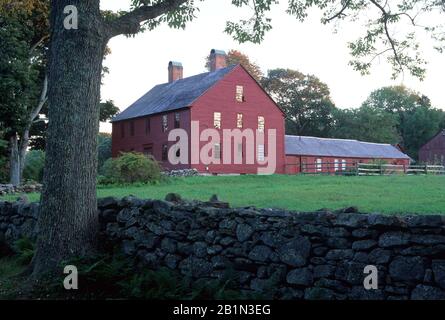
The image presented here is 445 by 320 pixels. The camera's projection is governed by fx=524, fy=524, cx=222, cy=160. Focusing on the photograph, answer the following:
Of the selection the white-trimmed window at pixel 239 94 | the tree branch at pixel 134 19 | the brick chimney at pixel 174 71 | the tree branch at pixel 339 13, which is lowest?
the tree branch at pixel 134 19

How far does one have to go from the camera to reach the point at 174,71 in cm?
4884

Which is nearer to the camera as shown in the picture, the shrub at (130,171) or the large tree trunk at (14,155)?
the shrub at (130,171)

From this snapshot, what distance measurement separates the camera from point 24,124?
2808cm

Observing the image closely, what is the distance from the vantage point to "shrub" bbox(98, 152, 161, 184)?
24969 millimetres

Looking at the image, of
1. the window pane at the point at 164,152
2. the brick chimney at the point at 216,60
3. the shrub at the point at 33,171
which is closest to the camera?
the shrub at the point at 33,171

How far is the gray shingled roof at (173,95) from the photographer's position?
40688mm

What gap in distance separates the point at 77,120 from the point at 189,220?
7.68 feet

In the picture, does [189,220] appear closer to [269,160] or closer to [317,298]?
[317,298]

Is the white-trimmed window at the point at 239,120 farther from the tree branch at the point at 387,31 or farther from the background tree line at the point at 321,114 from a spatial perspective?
the tree branch at the point at 387,31

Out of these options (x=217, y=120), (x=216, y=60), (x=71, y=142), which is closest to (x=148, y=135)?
(x=217, y=120)

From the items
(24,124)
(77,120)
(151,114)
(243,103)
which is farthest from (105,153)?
(77,120)

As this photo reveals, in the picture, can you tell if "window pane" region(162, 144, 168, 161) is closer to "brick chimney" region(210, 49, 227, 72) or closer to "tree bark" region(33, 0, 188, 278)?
"brick chimney" region(210, 49, 227, 72)

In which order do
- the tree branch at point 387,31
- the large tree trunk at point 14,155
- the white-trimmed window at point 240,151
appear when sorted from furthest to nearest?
the white-trimmed window at point 240,151, the large tree trunk at point 14,155, the tree branch at point 387,31

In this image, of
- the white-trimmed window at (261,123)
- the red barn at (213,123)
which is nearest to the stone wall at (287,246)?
the red barn at (213,123)
